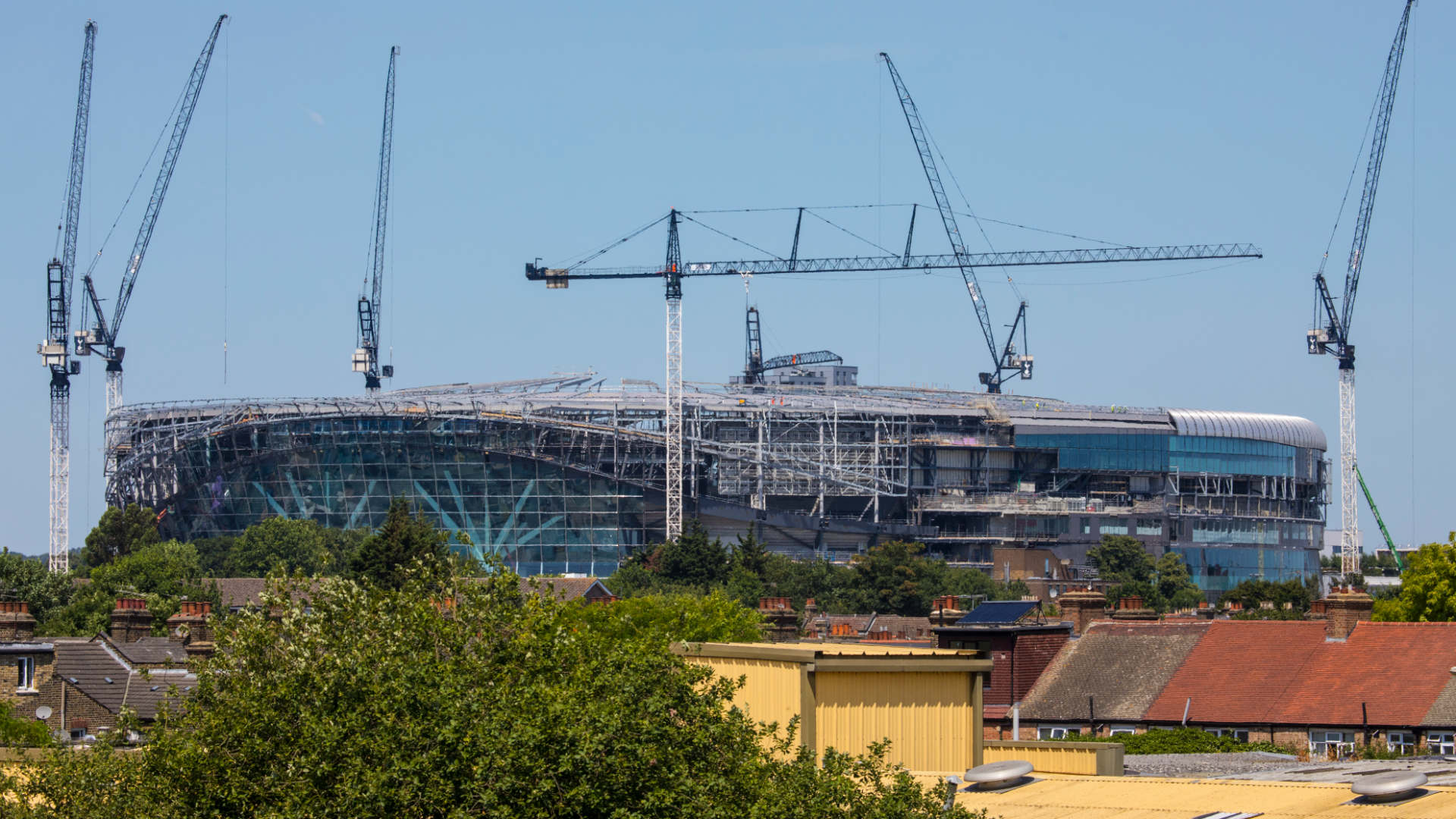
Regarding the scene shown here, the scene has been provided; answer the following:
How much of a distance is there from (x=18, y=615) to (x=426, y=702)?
38155 mm

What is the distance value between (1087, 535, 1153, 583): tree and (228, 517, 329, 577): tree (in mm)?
68192

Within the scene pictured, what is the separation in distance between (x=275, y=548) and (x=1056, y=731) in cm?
13458

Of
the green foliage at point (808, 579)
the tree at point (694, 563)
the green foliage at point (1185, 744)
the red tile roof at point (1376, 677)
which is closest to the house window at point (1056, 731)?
the green foliage at point (1185, 744)

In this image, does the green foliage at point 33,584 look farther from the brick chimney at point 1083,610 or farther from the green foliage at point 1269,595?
the green foliage at point 1269,595

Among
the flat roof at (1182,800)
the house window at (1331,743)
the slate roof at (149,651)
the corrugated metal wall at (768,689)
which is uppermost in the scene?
the corrugated metal wall at (768,689)

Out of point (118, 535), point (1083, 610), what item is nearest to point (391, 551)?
point (118, 535)

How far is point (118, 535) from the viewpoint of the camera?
187 m

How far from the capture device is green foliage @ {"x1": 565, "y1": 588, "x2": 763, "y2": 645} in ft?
211

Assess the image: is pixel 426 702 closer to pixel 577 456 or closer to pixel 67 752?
pixel 67 752

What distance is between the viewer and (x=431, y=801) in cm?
2778

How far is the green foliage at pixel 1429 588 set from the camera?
267 feet

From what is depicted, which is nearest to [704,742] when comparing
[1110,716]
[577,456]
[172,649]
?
[1110,716]

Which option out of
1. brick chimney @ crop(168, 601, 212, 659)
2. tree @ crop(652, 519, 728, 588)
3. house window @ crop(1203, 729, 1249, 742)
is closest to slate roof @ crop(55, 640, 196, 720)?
brick chimney @ crop(168, 601, 212, 659)

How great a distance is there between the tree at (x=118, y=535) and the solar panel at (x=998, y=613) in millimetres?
129680
